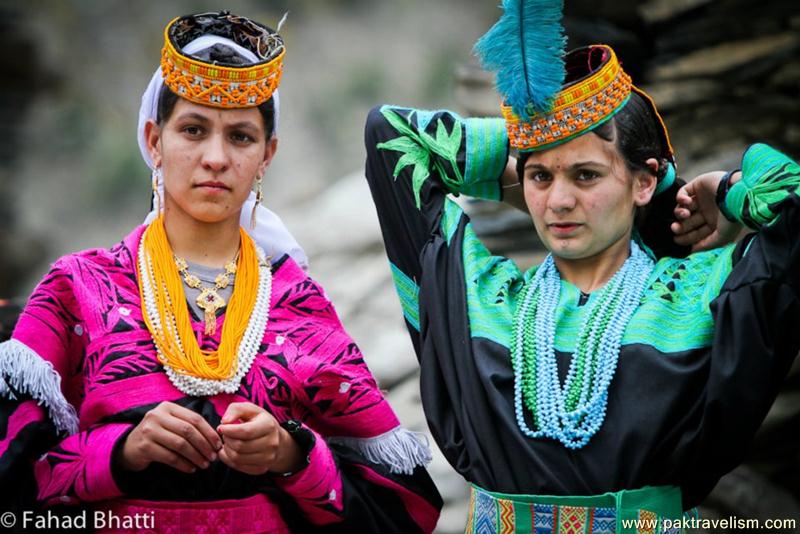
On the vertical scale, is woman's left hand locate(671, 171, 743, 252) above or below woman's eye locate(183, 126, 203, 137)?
below

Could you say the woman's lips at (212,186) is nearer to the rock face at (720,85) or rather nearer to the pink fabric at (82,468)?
the pink fabric at (82,468)

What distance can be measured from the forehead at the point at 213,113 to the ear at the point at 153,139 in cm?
9

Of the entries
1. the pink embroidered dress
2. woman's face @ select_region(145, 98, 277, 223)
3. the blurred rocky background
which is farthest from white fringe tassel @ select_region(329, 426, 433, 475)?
the blurred rocky background

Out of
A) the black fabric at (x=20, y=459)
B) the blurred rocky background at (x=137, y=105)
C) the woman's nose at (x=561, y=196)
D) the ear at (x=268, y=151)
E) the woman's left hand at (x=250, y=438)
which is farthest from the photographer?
the blurred rocky background at (x=137, y=105)

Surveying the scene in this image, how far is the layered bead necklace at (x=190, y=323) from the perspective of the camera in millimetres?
2678

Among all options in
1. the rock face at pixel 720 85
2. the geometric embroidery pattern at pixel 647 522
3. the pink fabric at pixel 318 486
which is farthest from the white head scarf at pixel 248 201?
the rock face at pixel 720 85

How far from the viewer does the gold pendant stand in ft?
9.09

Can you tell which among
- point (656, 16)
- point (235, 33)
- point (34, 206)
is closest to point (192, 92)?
point (235, 33)

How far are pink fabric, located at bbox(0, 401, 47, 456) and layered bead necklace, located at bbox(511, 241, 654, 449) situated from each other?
1063 mm

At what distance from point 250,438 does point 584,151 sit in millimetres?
993

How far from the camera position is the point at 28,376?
8.50 feet

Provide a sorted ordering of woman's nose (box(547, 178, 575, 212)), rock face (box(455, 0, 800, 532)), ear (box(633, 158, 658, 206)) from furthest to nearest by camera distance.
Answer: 1. rock face (box(455, 0, 800, 532))
2. ear (box(633, 158, 658, 206))
3. woman's nose (box(547, 178, 575, 212))

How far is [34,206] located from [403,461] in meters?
6.59

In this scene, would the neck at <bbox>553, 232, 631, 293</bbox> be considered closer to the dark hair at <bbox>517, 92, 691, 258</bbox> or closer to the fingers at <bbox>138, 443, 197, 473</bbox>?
the dark hair at <bbox>517, 92, 691, 258</bbox>
